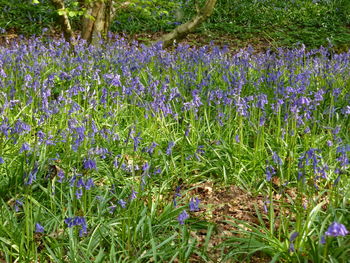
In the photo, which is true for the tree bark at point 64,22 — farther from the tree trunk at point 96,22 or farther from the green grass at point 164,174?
the green grass at point 164,174

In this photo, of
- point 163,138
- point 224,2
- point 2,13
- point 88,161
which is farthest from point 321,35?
point 88,161

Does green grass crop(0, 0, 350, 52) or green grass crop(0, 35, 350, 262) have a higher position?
green grass crop(0, 35, 350, 262)

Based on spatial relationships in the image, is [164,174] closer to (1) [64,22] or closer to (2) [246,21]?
(1) [64,22]

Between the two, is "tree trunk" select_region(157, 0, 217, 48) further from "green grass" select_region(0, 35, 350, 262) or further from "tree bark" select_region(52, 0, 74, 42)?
"green grass" select_region(0, 35, 350, 262)

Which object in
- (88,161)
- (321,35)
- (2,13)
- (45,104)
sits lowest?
(321,35)

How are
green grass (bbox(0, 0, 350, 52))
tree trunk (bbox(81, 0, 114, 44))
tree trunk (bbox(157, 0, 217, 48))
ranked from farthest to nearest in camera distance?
green grass (bbox(0, 0, 350, 52)) < tree trunk (bbox(157, 0, 217, 48)) < tree trunk (bbox(81, 0, 114, 44))

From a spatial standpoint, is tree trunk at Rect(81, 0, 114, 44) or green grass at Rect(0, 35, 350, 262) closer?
green grass at Rect(0, 35, 350, 262)

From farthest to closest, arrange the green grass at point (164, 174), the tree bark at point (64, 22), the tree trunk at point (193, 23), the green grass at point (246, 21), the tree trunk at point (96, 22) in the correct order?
1. the green grass at point (246, 21)
2. the tree trunk at point (193, 23)
3. the tree trunk at point (96, 22)
4. the tree bark at point (64, 22)
5. the green grass at point (164, 174)

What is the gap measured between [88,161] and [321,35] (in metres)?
11.9

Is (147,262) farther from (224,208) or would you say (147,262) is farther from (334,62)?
(334,62)

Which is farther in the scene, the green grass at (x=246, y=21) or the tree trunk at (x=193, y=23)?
the green grass at (x=246, y=21)

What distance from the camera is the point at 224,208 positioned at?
3053 millimetres

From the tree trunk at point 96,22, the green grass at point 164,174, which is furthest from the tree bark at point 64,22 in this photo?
the green grass at point 164,174

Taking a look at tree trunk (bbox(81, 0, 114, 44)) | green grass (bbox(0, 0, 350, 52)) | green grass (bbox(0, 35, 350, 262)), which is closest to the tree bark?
tree trunk (bbox(81, 0, 114, 44))
